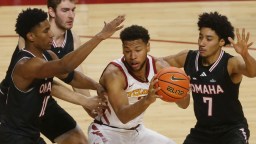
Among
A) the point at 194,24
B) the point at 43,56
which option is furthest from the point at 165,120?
the point at 194,24

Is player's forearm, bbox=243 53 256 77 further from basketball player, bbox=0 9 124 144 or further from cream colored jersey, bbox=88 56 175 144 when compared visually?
basketball player, bbox=0 9 124 144

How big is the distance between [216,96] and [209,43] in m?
0.49

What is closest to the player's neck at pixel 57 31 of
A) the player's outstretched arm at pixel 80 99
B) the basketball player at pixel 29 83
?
the player's outstretched arm at pixel 80 99

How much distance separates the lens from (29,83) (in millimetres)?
5648

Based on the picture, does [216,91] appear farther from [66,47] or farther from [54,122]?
[66,47]

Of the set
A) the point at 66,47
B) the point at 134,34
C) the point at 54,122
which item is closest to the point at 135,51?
the point at 134,34

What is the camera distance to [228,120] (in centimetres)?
618

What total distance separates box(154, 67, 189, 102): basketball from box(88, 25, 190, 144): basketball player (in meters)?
0.14

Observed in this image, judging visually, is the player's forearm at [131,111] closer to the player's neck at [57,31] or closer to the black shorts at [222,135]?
the black shorts at [222,135]

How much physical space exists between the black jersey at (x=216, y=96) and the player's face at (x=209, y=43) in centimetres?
9

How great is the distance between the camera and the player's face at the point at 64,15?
716cm

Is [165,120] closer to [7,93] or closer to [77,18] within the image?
[7,93]

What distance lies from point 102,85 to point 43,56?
0.64m

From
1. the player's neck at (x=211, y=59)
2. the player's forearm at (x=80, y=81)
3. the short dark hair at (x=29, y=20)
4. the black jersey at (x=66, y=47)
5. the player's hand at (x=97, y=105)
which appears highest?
the short dark hair at (x=29, y=20)
